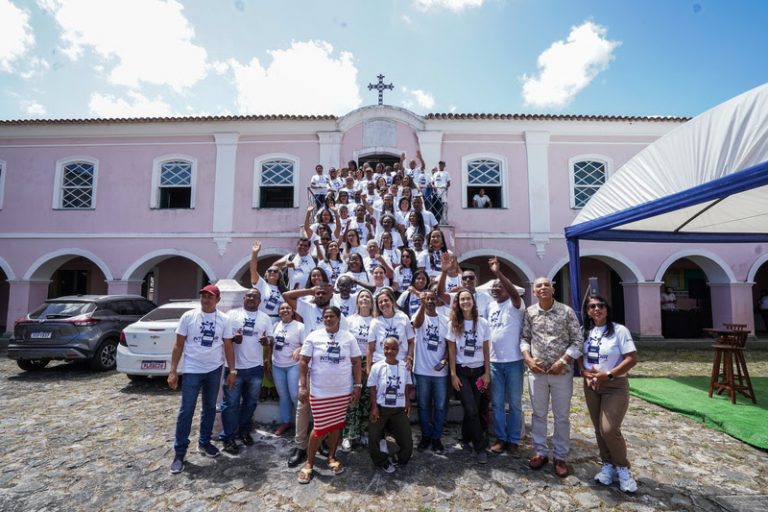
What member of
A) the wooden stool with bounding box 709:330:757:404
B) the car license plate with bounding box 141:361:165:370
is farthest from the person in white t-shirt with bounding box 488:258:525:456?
the car license plate with bounding box 141:361:165:370

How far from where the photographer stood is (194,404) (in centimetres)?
381

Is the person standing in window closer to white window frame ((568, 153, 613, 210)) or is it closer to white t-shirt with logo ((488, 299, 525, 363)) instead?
white window frame ((568, 153, 613, 210))

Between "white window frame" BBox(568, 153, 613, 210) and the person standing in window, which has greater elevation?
"white window frame" BBox(568, 153, 613, 210)

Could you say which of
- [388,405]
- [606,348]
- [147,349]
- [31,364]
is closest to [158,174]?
[31,364]

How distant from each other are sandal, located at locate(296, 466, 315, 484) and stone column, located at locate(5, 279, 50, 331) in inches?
523

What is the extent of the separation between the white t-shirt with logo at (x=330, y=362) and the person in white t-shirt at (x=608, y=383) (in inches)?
87.5

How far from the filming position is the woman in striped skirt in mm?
3576

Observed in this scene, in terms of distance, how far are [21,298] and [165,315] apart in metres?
9.10

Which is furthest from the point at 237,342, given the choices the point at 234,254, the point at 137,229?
the point at 137,229

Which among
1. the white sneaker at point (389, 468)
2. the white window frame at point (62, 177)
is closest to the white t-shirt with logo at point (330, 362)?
the white sneaker at point (389, 468)

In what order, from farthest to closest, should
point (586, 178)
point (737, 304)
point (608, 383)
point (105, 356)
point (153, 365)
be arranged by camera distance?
point (586, 178) → point (737, 304) → point (105, 356) → point (153, 365) → point (608, 383)

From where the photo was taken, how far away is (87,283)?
14.7 metres

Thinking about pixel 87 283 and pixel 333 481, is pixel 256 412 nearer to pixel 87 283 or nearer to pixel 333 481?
pixel 333 481

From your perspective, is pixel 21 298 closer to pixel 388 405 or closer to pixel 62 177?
pixel 62 177
